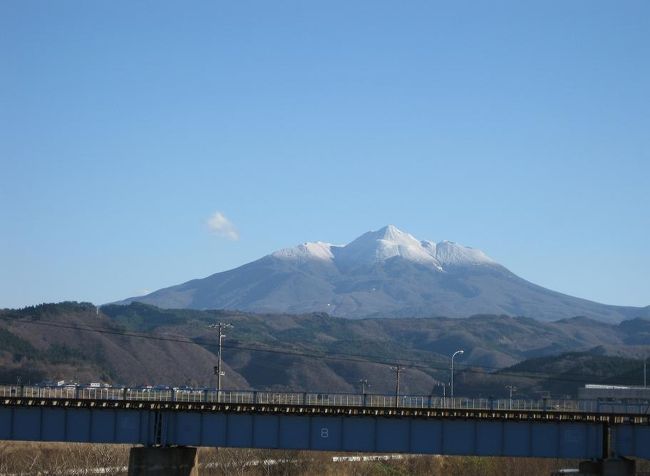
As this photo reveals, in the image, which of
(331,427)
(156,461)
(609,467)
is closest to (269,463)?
(156,461)

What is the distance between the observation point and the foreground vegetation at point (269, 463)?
142 m

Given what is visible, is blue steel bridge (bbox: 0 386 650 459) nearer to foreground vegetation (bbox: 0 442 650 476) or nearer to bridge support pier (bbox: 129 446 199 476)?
bridge support pier (bbox: 129 446 199 476)

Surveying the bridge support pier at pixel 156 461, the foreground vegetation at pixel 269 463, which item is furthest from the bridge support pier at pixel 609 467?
the foreground vegetation at pixel 269 463

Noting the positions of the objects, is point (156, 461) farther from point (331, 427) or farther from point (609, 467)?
point (609, 467)

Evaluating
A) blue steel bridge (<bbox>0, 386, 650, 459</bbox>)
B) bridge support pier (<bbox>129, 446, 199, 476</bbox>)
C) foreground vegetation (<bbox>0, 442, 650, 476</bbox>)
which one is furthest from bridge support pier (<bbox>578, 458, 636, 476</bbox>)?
foreground vegetation (<bbox>0, 442, 650, 476</bbox>)

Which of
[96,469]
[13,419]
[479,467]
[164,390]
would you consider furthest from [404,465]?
[13,419]

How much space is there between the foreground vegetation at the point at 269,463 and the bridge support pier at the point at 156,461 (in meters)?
41.0

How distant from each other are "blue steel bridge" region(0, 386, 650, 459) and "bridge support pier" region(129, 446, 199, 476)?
3.33ft

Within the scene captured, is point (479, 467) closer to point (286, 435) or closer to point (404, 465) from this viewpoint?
point (404, 465)

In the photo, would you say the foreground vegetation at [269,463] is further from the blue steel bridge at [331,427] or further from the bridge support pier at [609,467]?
the bridge support pier at [609,467]

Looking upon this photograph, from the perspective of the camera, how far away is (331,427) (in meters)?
95.4

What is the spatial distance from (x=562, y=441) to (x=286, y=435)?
2246 centimetres

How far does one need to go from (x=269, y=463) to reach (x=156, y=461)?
4988 centimetres

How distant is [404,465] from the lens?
6009 inches
